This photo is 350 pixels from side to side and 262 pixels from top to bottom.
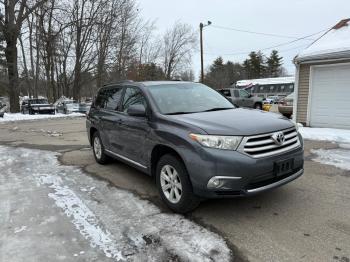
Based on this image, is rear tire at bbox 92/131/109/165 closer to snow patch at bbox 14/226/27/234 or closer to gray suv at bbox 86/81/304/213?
gray suv at bbox 86/81/304/213

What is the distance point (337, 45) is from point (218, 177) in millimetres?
10212

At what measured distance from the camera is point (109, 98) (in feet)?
20.9

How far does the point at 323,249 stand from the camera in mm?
3254

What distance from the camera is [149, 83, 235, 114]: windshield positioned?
475 centimetres

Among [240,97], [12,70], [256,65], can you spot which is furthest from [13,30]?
[256,65]

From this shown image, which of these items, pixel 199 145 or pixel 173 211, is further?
pixel 173 211

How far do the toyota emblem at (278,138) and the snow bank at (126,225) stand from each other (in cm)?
133

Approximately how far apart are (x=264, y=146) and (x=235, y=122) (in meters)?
0.46

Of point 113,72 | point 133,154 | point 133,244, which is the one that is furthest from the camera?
point 113,72

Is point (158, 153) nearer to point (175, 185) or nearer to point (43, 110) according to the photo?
point (175, 185)

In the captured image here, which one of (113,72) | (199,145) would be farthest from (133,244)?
(113,72)

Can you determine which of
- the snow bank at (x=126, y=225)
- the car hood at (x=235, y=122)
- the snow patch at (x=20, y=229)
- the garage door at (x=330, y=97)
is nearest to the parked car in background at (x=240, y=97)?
the garage door at (x=330, y=97)

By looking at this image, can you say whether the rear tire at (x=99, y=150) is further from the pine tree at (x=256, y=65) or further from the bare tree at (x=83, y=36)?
the pine tree at (x=256, y=65)

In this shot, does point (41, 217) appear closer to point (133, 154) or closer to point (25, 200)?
point (25, 200)
